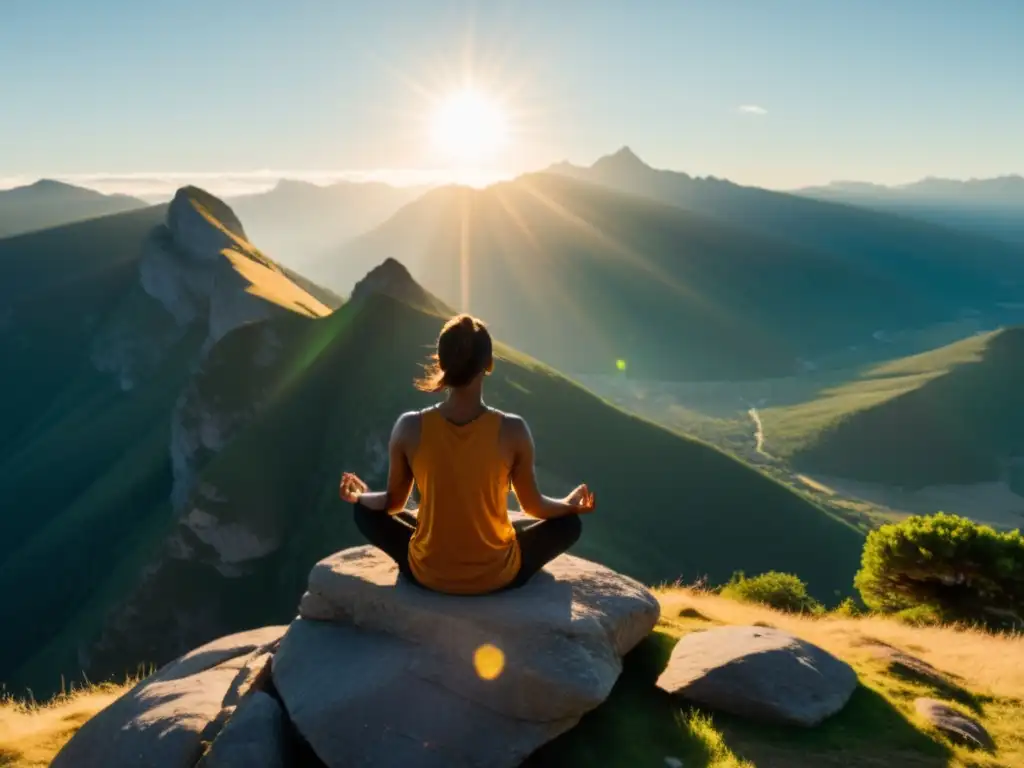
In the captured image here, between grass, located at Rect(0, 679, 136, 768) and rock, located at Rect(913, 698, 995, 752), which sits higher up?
rock, located at Rect(913, 698, 995, 752)

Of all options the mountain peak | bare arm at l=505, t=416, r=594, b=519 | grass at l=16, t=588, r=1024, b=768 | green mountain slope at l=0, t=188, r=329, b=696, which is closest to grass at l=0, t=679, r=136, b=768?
grass at l=16, t=588, r=1024, b=768

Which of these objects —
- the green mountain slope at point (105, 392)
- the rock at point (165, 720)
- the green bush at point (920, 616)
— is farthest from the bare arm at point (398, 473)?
the green mountain slope at point (105, 392)

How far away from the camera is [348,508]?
258 feet

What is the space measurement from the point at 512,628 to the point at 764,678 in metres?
3.81

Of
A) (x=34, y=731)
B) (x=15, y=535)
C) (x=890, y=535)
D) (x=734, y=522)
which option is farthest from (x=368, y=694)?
(x=15, y=535)

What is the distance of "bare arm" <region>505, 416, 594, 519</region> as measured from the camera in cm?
741

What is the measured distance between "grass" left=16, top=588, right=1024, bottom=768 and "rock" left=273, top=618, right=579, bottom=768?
66cm

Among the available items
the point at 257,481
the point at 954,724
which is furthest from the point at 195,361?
the point at 954,724

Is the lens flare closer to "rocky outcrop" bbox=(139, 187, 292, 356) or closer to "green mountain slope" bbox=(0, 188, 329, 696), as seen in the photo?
"green mountain slope" bbox=(0, 188, 329, 696)

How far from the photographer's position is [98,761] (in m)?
7.34

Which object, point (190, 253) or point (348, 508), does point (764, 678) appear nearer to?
point (348, 508)

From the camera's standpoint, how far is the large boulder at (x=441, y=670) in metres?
6.96

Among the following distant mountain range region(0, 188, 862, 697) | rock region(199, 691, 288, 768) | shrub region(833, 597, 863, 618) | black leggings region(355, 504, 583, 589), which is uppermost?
black leggings region(355, 504, 583, 589)

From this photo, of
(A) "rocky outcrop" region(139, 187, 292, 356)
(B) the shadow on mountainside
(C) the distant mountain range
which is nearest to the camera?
(B) the shadow on mountainside
